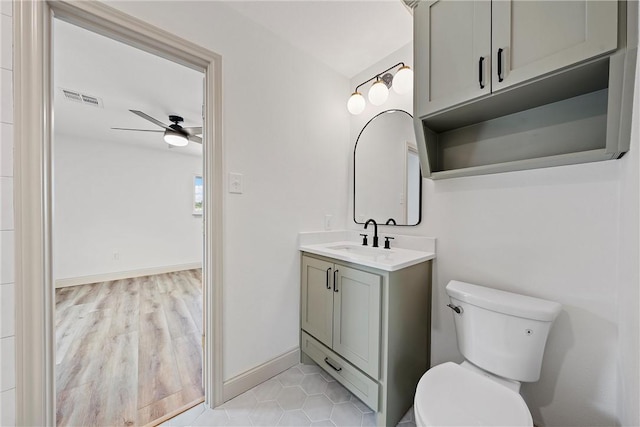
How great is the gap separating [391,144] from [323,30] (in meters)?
0.88

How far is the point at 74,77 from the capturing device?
6.29 feet

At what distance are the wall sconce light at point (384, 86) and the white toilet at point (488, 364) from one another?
129 cm

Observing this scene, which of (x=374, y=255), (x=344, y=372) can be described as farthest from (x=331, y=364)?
(x=374, y=255)

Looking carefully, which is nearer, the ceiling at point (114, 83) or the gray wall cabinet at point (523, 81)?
the gray wall cabinet at point (523, 81)

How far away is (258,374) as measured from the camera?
1495 mm

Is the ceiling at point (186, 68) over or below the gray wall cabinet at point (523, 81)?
over

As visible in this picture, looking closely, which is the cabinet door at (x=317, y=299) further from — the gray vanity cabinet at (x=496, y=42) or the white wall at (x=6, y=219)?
the white wall at (x=6, y=219)

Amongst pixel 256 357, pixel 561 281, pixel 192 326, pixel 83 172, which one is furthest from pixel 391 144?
pixel 83 172

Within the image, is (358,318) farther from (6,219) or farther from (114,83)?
(114,83)

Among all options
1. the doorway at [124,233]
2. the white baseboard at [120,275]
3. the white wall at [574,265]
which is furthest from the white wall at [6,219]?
the white baseboard at [120,275]

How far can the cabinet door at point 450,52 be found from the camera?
3.30 feet

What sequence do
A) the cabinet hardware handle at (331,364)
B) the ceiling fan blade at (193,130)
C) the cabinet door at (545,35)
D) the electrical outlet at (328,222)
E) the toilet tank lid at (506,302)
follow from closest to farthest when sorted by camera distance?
1. the cabinet door at (545,35)
2. the toilet tank lid at (506,302)
3. the cabinet hardware handle at (331,364)
4. the electrical outlet at (328,222)
5. the ceiling fan blade at (193,130)

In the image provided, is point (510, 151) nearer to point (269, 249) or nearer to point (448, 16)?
point (448, 16)

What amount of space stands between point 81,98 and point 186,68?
1.34m
